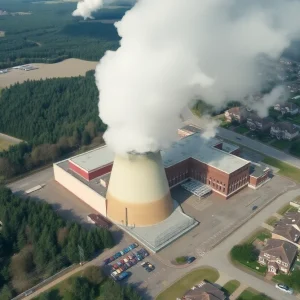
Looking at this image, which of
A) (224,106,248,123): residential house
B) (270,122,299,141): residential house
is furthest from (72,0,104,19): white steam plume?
(224,106,248,123): residential house

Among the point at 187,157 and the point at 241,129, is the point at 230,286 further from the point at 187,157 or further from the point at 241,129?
the point at 241,129

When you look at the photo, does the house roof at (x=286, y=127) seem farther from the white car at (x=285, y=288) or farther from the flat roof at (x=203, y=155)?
the white car at (x=285, y=288)

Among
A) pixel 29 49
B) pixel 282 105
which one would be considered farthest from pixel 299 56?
pixel 29 49

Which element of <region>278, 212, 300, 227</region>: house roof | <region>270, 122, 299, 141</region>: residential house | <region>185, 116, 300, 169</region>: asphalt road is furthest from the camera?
<region>270, 122, 299, 141</region>: residential house

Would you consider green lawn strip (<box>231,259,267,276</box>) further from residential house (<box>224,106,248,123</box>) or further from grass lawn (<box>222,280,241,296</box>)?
residential house (<box>224,106,248,123</box>)

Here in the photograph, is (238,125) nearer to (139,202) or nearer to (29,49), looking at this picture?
(139,202)

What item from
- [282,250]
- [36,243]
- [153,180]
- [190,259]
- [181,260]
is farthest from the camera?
[153,180]

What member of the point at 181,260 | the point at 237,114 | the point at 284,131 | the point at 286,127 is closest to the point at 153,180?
the point at 181,260
